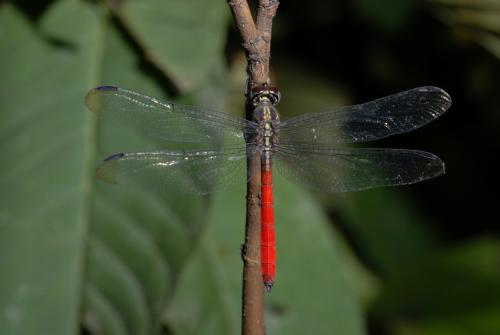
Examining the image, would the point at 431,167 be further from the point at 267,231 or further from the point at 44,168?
the point at 44,168

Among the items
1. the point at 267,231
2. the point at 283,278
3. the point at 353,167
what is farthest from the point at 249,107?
the point at 283,278

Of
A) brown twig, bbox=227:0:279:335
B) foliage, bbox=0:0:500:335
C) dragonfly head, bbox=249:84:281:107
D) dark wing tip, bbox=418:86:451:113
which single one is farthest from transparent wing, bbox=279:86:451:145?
brown twig, bbox=227:0:279:335

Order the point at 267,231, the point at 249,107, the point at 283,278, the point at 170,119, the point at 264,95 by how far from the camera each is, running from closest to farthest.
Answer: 1. the point at 249,107
2. the point at 264,95
3. the point at 267,231
4. the point at 170,119
5. the point at 283,278

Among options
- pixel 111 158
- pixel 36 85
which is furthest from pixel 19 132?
pixel 111 158

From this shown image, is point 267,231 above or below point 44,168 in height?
below

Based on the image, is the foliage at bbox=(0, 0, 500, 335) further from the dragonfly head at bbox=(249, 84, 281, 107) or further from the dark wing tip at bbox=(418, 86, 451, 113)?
the dark wing tip at bbox=(418, 86, 451, 113)

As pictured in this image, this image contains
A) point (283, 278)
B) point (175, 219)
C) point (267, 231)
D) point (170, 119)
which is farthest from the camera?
point (283, 278)
